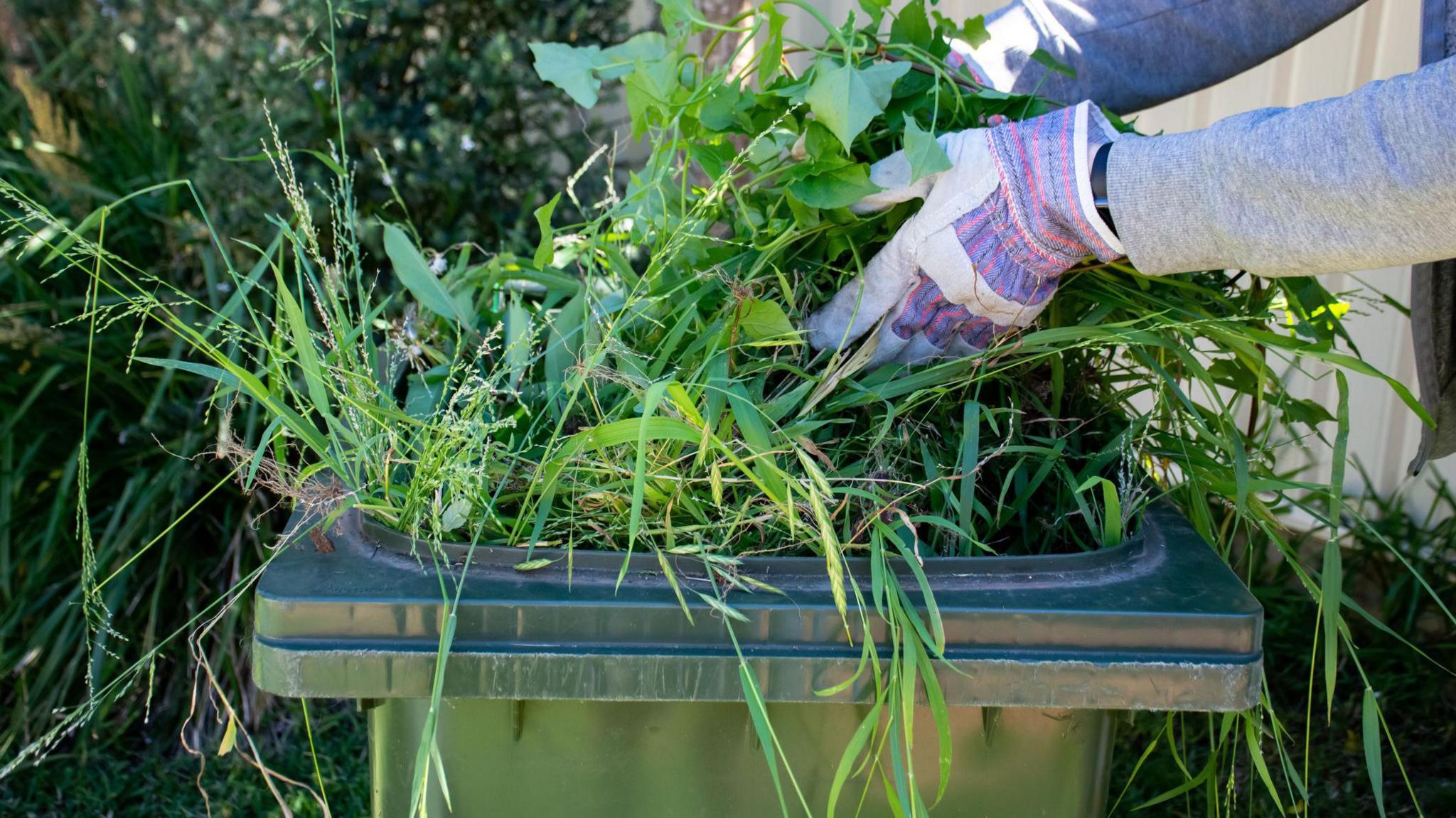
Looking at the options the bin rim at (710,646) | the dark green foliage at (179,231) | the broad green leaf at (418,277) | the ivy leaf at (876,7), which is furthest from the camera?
the dark green foliage at (179,231)

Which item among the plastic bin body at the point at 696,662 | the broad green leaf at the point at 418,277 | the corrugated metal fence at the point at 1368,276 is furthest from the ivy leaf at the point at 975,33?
the corrugated metal fence at the point at 1368,276

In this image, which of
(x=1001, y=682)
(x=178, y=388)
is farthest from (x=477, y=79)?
(x=1001, y=682)

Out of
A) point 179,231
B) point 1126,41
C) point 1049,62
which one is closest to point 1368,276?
point 1126,41

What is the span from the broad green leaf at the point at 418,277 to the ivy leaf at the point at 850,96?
0.66 metres

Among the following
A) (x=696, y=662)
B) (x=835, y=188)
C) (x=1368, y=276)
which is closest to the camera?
(x=696, y=662)

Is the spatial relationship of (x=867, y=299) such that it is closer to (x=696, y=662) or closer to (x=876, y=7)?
(x=876, y=7)

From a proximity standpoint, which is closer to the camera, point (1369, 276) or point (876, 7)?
point (876, 7)

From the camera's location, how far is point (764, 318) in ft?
4.17

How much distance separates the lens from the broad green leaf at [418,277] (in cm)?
165

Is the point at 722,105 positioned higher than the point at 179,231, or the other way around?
the point at 722,105

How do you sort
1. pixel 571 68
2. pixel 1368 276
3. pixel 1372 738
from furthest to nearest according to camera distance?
pixel 1368 276 → pixel 571 68 → pixel 1372 738

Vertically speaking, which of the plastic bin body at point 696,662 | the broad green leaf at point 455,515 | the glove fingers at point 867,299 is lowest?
the plastic bin body at point 696,662

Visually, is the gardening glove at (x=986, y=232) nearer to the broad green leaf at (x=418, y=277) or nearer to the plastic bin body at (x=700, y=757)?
the plastic bin body at (x=700, y=757)

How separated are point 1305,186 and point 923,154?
374 mm
